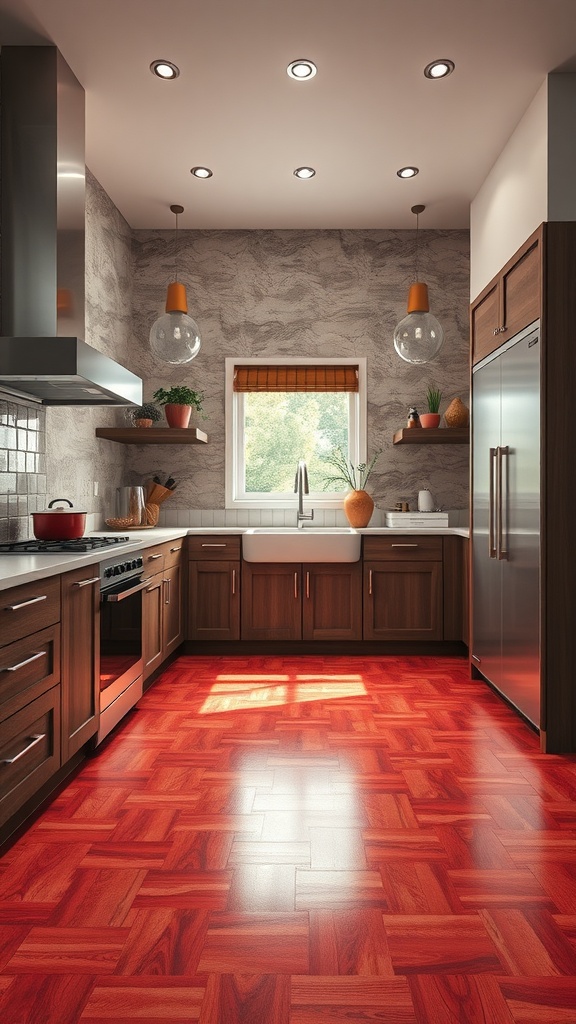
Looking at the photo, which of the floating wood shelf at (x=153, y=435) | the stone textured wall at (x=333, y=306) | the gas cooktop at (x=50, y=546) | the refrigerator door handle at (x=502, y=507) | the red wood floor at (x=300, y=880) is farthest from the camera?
the stone textured wall at (x=333, y=306)

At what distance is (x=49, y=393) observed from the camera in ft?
11.5

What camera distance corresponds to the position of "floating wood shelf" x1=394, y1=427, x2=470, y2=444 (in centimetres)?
498

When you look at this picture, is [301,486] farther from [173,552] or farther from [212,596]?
[173,552]

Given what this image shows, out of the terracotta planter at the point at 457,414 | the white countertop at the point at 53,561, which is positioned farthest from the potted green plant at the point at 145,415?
the terracotta planter at the point at 457,414

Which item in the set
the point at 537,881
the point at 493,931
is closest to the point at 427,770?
the point at 537,881

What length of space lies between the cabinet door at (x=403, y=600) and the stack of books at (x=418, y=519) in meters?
0.39

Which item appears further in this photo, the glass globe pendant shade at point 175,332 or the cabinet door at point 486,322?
the glass globe pendant shade at point 175,332

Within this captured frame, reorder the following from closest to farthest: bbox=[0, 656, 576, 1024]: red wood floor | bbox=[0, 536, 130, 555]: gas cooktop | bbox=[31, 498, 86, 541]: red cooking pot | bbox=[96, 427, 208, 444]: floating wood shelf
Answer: bbox=[0, 656, 576, 1024]: red wood floor < bbox=[0, 536, 130, 555]: gas cooktop < bbox=[31, 498, 86, 541]: red cooking pot < bbox=[96, 427, 208, 444]: floating wood shelf

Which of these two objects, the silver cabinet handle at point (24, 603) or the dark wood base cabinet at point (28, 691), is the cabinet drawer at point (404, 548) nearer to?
the dark wood base cabinet at point (28, 691)

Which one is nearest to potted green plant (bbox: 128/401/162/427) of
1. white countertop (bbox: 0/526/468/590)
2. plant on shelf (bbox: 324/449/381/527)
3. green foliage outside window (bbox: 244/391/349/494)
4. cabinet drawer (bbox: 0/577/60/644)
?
green foliage outside window (bbox: 244/391/349/494)

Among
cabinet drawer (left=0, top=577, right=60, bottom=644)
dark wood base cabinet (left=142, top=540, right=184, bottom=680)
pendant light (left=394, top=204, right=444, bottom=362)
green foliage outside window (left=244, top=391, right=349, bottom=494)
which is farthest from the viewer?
green foliage outside window (left=244, top=391, right=349, bottom=494)

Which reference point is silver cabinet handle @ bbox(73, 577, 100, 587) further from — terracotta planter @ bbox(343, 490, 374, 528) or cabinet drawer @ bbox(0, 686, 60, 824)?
terracotta planter @ bbox(343, 490, 374, 528)

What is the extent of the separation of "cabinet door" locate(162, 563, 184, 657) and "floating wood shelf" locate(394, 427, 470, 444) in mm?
1776

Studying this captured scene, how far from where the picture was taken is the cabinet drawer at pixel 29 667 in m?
Result: 2.10
